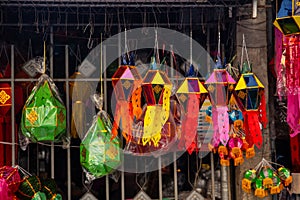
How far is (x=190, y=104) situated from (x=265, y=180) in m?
1.03

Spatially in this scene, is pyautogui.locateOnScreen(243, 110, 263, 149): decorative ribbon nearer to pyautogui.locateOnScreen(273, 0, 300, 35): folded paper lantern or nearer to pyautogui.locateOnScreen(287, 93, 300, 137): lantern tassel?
pyautogui.locateOnScreen(287, 93, 300, 137): lantern tassel

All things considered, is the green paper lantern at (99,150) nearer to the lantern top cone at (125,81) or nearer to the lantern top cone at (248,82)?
the lantern top cone at (125,81)

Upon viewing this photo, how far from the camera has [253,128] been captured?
18.0 feet

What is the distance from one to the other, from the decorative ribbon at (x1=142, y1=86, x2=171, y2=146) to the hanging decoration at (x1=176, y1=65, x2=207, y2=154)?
6.2 inches

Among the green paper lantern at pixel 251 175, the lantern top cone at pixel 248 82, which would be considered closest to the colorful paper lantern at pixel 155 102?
the lantern top cone at pixel 248 82

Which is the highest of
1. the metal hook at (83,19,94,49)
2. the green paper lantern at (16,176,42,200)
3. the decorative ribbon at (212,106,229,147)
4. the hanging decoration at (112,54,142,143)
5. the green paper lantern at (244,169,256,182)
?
the metal hook at (83,19,94,49)

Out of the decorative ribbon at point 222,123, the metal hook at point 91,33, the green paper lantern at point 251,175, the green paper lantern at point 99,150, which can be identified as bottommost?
the green paper lantern at point 251,175

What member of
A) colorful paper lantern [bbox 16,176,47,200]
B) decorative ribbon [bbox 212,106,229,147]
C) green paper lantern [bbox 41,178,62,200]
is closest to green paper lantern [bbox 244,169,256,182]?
decorative ribbon [bbox 212,106,229,147]

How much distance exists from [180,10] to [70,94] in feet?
4.61

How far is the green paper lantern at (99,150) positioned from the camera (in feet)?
18.1

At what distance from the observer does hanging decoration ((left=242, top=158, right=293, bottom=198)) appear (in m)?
5.63

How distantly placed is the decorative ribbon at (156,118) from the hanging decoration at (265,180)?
98 cm

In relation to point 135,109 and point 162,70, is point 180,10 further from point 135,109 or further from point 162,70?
point 135,109

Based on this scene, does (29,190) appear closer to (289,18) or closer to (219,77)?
(219,77)
